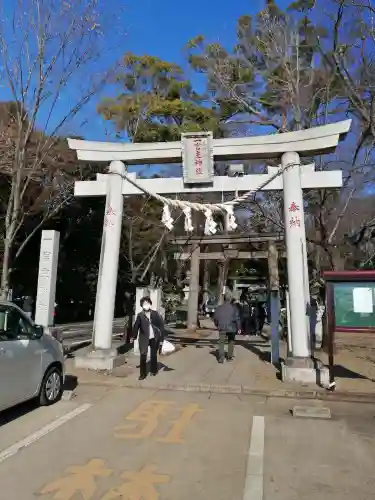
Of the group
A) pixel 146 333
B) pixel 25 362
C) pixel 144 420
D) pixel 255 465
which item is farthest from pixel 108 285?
pixel 255 465

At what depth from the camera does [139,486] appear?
163 inches

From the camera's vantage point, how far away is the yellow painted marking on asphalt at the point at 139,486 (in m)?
3.94

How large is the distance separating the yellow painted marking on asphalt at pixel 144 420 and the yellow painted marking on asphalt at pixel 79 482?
1028 mm

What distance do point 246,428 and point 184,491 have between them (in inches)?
88.7

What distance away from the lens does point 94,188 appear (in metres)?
11.0

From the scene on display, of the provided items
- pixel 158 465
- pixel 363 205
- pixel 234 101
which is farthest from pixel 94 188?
pixel 363 205

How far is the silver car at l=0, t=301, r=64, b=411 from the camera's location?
5887 mm

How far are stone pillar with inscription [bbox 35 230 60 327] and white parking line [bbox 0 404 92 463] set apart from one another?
156 inches

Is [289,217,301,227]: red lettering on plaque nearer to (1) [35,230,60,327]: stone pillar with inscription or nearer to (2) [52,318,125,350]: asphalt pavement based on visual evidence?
(1) [35,230,60,327]: stone pillar with inscription

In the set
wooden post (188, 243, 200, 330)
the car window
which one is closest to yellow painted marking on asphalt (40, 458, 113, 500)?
the car window

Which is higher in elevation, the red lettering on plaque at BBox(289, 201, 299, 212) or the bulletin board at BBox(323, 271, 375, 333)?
the red lettering on plaque at BBox(289, 201, 299, 212)

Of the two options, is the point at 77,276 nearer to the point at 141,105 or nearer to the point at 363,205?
the point at 141,105

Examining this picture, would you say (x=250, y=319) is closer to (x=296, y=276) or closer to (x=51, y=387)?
(x=296, y=276)

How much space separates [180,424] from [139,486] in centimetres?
216
